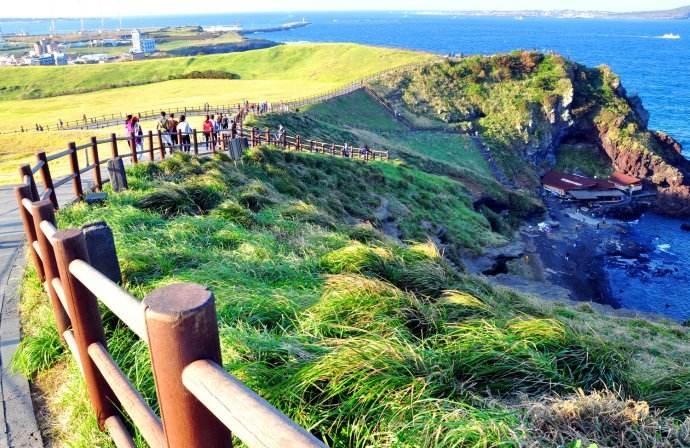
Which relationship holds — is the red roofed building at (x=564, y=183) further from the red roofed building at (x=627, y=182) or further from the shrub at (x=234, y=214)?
the shrub at (x=234, y=214)

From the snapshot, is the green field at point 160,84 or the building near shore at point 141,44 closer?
the green field at point 160,84

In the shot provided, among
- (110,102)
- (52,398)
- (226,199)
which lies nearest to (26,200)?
(52,398)

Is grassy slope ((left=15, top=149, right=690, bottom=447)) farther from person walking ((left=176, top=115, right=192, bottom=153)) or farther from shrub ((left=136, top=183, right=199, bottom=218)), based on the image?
person walking ((left=176, top=115, right=192, bottom=153))

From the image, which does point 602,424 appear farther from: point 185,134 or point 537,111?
A: point 537,111

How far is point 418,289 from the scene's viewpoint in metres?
6.79

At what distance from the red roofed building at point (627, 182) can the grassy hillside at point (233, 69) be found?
112ft

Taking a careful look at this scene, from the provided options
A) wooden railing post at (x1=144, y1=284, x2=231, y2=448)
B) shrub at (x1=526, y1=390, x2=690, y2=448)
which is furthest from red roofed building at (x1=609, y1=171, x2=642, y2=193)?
wooden railing post at (x1=144, y1=284, x2=231, y2=448)

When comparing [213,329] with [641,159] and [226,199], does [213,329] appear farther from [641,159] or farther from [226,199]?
[641,159]

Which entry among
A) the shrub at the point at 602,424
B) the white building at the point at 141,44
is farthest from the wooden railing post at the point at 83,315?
the white building at the point at 141,44

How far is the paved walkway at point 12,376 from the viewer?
371 cm

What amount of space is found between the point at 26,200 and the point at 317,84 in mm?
65056

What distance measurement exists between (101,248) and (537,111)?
65.5 meters

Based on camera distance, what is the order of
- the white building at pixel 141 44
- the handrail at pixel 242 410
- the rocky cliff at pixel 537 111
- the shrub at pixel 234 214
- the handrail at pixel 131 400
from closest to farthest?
the handrail at pixel 242 410
the handrail at pixel 131 400
the shrub at pixel 234 214
the rocky cliff at pixel 537 111
the white building at pixel 141 44

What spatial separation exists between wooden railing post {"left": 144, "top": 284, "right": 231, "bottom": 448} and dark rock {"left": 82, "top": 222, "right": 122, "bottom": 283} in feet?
10.9
